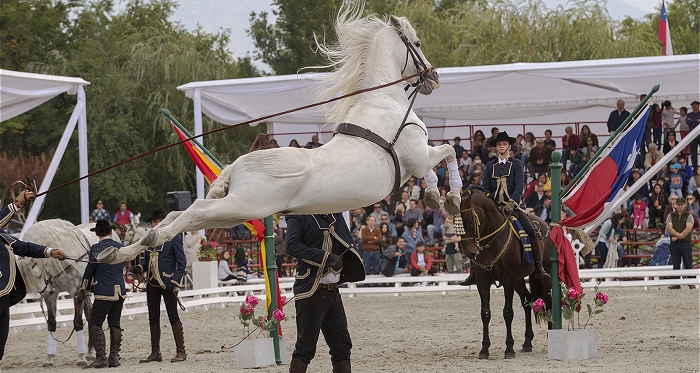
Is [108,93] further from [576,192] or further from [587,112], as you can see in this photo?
[576,192]

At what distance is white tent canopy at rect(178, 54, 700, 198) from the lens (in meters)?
17.3

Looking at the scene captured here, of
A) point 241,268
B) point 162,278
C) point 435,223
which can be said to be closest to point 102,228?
point 162,278

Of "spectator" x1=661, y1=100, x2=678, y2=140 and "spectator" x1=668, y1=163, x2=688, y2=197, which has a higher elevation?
"spectator" x1=661, y1=100, x2=678, y2=140

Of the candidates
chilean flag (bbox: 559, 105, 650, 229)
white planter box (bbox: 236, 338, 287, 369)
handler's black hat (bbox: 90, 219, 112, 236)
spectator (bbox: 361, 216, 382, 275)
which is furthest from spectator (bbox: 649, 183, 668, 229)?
handler's black hat (bbox: 90, 219, 112, 236)

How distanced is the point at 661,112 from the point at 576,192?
1089 centimetres

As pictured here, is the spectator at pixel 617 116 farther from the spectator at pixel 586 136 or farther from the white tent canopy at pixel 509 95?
the spectator at pixel 586 136

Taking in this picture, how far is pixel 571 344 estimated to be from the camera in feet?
29.9

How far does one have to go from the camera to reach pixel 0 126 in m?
26.5

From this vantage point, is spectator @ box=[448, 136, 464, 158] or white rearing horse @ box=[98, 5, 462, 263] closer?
white rearing horse @ box=[98, 5, 462, 263]

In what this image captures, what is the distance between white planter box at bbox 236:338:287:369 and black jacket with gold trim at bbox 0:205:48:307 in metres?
2.17

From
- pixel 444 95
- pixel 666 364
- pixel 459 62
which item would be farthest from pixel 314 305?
pixel 459 62

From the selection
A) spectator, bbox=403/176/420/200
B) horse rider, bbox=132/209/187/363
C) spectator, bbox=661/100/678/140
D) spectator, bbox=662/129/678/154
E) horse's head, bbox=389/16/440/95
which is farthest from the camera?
spectator, bbox=403/176/420/200

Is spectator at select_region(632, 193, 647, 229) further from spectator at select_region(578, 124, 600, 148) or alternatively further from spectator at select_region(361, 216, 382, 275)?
spectator at select_region(361, 216, 382, 275)

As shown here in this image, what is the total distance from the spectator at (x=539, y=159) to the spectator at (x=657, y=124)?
2163 millimetres
